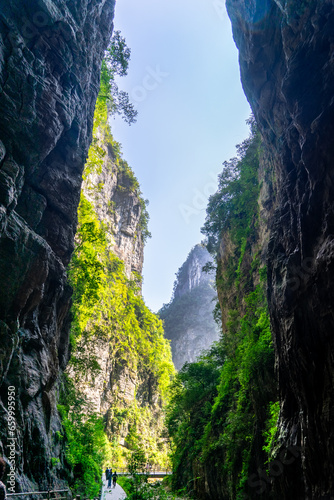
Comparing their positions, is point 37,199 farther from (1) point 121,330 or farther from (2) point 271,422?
(1) point 121,330

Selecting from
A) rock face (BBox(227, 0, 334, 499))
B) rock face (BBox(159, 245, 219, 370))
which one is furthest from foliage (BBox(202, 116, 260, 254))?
rock face (BBox(159, 245, 219, 370))

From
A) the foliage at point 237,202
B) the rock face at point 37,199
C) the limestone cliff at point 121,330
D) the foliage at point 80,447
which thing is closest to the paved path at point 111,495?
the foliage at point 80,447

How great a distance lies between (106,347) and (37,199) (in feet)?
81.4

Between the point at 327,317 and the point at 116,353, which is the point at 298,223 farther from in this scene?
the point at 116,353

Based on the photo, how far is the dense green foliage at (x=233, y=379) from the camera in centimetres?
1138

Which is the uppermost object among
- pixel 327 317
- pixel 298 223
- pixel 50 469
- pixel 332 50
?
pixel 332 50

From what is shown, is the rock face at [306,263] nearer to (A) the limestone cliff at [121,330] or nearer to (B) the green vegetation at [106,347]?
(B) the green vegetation at [106,347]

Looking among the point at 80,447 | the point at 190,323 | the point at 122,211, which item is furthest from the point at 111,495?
the point at 190,323

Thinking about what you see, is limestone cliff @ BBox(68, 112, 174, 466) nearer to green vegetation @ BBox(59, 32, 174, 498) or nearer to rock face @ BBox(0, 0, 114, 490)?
green vegetation @ BBox(59, 32, 174, 498)

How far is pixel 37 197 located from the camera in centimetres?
1041

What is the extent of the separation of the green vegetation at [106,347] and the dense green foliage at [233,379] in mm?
3997

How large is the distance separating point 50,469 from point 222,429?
794cm

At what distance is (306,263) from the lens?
8.09 meters

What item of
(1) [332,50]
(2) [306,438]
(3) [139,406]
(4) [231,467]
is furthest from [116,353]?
(1) [332,50]
